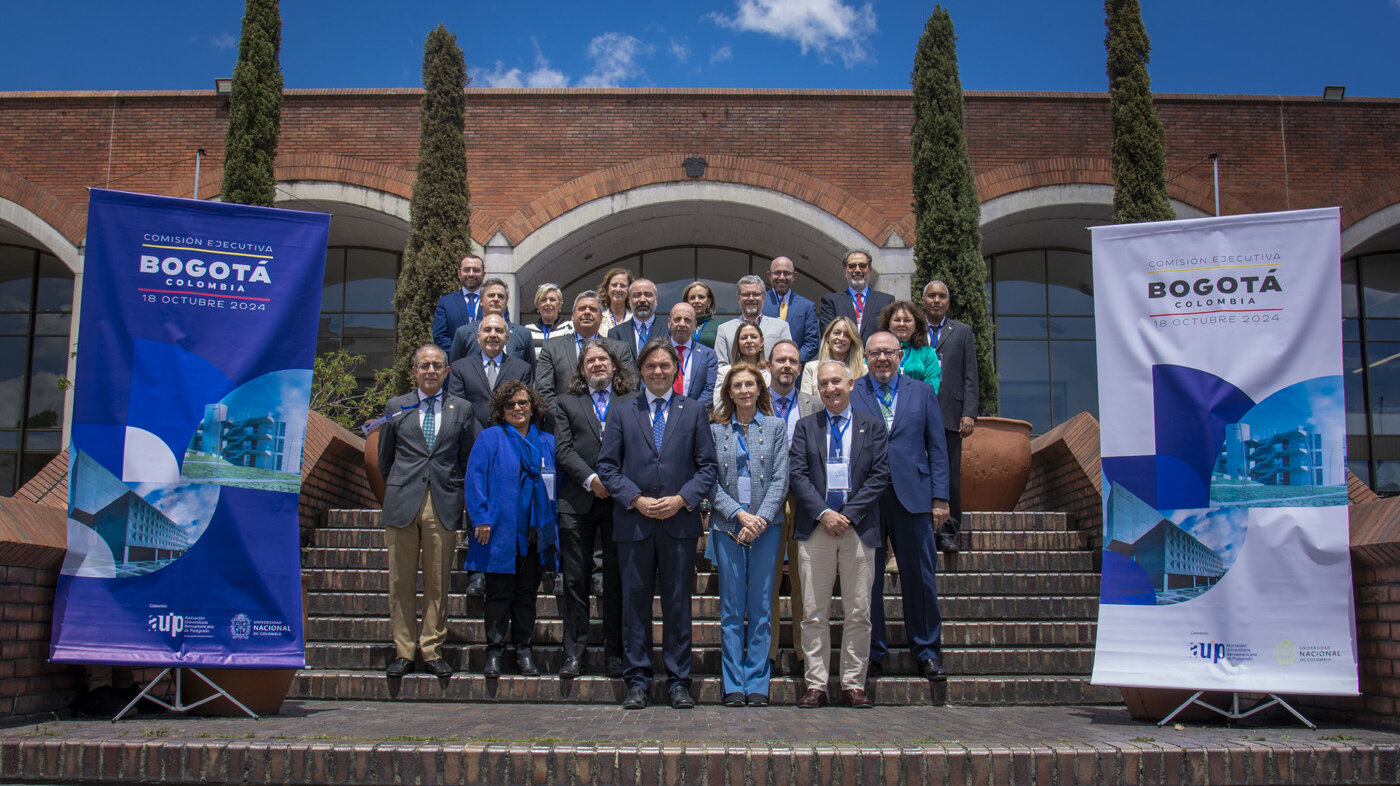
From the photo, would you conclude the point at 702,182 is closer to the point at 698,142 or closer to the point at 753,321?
the point at 698,142

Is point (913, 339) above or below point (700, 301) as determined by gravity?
below

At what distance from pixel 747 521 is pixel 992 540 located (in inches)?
109

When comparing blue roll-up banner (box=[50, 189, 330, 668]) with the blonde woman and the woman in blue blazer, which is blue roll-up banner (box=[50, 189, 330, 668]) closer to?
the woman in blue blazer

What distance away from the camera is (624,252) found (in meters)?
17.2

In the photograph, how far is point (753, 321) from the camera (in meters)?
8.11

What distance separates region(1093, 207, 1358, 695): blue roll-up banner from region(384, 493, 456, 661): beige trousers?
348 centimetres

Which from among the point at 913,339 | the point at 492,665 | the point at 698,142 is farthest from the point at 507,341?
the point at 698,142

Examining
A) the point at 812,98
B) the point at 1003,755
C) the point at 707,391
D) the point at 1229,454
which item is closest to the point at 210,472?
the point at 707,391

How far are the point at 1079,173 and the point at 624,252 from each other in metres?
6.89

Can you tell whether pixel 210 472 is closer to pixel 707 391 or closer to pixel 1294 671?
pixel 707 391

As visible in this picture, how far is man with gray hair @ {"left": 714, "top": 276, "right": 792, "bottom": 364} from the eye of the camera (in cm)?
777

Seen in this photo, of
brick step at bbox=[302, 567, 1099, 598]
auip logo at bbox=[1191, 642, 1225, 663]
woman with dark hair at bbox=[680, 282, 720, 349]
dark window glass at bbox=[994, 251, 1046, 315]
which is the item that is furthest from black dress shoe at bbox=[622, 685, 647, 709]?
dark window glass at bbox=[994, 251, 1046, 315]

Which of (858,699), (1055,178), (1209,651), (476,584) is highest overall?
(1055,178)

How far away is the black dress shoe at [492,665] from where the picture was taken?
19.3ft
